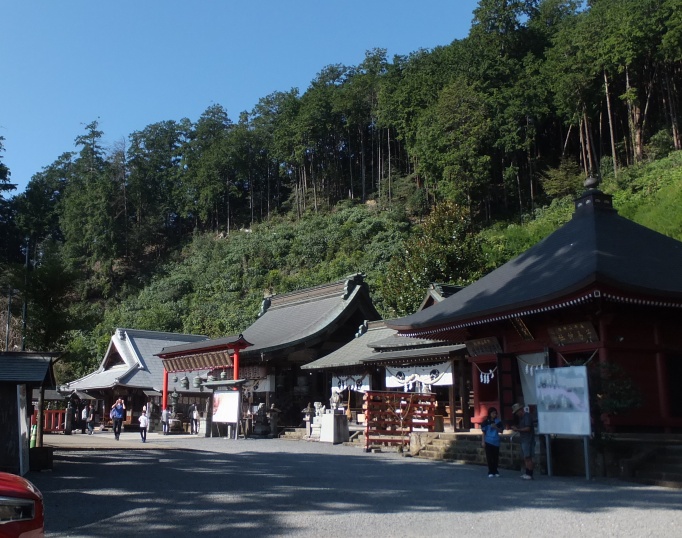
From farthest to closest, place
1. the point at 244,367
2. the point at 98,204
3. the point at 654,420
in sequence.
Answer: the point at 98,204
the point at 244,367
the point at 654,420

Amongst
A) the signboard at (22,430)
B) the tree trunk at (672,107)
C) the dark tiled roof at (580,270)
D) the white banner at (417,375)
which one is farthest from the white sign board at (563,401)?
the tree trunk at (672,107)

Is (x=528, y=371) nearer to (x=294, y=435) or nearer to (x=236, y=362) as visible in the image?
(x=294, y=435)

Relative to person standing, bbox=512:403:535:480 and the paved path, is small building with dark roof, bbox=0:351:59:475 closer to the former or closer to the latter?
the paved path

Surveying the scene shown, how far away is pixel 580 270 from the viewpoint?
50.5 feet

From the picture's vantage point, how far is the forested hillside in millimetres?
36812

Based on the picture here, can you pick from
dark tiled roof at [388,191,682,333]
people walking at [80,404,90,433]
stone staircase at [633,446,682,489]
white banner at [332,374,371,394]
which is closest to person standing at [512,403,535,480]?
stone staircase at [633,446,682,489]

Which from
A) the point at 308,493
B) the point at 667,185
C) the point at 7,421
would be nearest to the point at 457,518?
the point at 308,493

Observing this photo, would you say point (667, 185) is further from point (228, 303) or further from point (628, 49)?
point (228, 303)

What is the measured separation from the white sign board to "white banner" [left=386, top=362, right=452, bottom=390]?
8.69m

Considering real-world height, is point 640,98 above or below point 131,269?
above

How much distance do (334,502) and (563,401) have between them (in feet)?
17.9

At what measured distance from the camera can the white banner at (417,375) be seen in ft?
71.8

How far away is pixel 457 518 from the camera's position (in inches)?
323

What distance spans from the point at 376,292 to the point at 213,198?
30.5 meters
